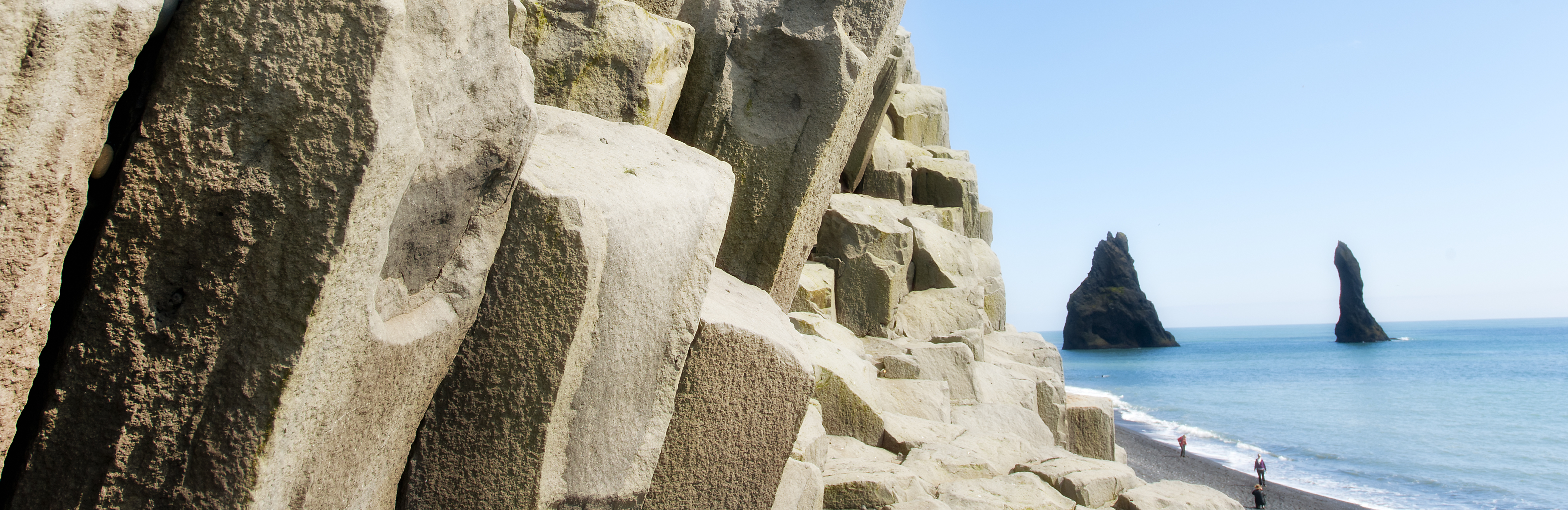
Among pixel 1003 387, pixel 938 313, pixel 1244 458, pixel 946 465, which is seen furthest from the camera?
pixel 1244 458

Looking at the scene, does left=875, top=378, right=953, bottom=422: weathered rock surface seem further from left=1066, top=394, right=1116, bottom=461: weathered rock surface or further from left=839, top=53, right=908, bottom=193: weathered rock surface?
left=1066, top=394, right=1116, bottom=461: weathered rock surface

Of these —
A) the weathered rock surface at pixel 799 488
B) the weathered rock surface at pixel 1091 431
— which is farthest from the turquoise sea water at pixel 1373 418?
the weathered rock surface at pixel 799 488

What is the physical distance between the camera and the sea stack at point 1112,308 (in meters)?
102

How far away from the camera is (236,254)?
2.64m

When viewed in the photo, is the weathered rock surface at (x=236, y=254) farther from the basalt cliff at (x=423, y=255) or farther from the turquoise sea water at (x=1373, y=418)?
the turquoise sea water at (x=1373, y=418)

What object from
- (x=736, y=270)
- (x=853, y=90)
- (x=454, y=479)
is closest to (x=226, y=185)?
(x=454, y=479)

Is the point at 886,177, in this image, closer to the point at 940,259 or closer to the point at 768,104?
the point at 940,259

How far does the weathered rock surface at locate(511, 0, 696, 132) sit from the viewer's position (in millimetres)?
5453

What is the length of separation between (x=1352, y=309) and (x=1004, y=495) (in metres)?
116

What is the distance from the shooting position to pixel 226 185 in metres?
2.59

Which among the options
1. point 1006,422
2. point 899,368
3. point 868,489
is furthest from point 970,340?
point 868,489

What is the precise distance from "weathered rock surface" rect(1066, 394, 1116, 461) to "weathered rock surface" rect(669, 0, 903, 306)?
725 centimetres

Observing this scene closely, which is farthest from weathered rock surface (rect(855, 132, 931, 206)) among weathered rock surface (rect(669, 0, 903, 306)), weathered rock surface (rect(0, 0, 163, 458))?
weathered rock surface (rect(0, 0, 163, 458))

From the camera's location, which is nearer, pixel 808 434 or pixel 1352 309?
pixel 808 434
